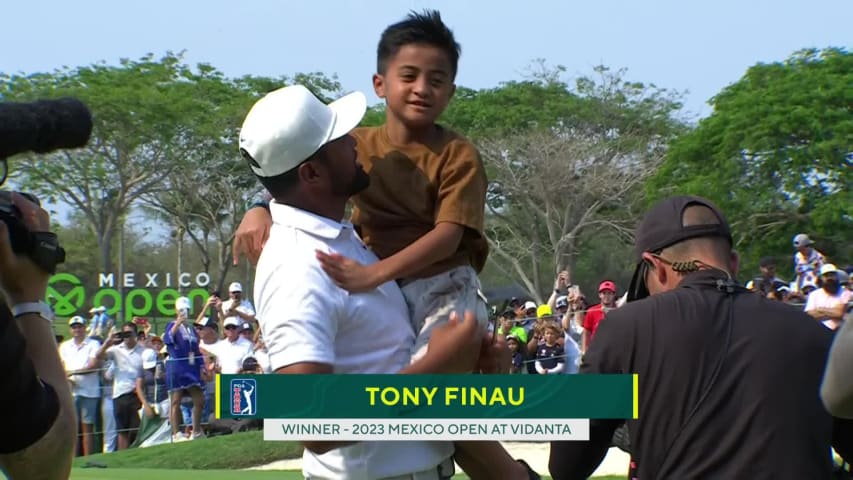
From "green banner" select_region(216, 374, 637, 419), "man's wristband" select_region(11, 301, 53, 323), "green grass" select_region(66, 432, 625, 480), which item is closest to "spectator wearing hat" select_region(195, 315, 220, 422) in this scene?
"green grass" select_region(66, 432, 625, 480)

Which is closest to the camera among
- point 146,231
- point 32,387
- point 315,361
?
point 32,387

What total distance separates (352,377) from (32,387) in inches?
38.8

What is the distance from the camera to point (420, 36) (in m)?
3.64

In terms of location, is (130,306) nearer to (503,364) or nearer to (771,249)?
(771,249)

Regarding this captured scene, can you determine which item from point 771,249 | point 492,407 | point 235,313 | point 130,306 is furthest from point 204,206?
point 492,407

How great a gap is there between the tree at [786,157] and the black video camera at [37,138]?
35587 mm

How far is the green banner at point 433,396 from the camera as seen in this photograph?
322 cm

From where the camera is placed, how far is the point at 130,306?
44.4 metres

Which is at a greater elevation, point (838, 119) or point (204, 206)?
point (838, 119)

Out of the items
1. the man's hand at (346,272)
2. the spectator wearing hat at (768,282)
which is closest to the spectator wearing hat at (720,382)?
the man's hand at (346,272)

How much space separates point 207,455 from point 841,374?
40.9 feet

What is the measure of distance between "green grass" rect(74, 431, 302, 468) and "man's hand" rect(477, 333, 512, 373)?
1058 cm

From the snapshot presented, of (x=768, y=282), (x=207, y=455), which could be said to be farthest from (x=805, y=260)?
(x=207, y=455)

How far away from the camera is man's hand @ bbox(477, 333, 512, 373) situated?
329 centimetres
